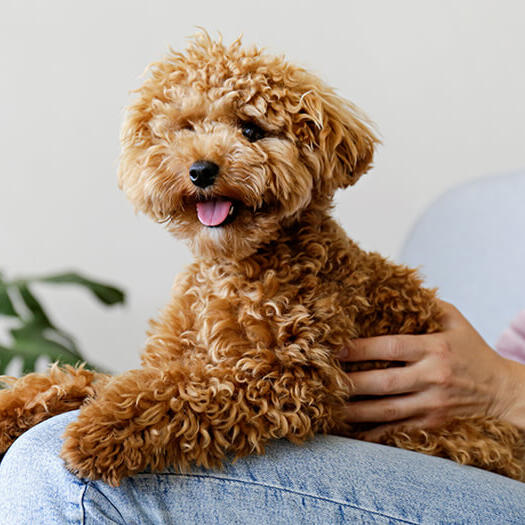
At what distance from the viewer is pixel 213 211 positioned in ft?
3.23

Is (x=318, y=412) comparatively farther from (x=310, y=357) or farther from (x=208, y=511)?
(x=208, y=511)

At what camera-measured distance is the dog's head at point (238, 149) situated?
0.96 m

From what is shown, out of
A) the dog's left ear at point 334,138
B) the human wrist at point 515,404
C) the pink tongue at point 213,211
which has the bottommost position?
the human wrist at point 515,404

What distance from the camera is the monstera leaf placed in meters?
1.66

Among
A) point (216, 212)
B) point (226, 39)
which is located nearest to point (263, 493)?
point (216, 212)

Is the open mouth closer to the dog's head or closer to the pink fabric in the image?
the dog's head

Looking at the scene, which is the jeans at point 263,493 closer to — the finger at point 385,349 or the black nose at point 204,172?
the finger at point 385,349

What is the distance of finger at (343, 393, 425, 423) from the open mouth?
1.18 ft

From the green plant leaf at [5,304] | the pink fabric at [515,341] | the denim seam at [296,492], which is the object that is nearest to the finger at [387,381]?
the denim seam at [296,492]

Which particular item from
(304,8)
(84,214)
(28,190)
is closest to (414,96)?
(304,8)

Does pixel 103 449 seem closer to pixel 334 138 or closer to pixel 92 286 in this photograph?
pixel 334 138

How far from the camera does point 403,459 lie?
0.93 metres

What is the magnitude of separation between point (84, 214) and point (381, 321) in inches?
57.8

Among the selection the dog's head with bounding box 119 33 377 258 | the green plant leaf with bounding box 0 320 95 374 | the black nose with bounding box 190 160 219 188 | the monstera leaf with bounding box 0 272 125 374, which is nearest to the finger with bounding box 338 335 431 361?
the dog's head with bounding box 119 33 377 258
